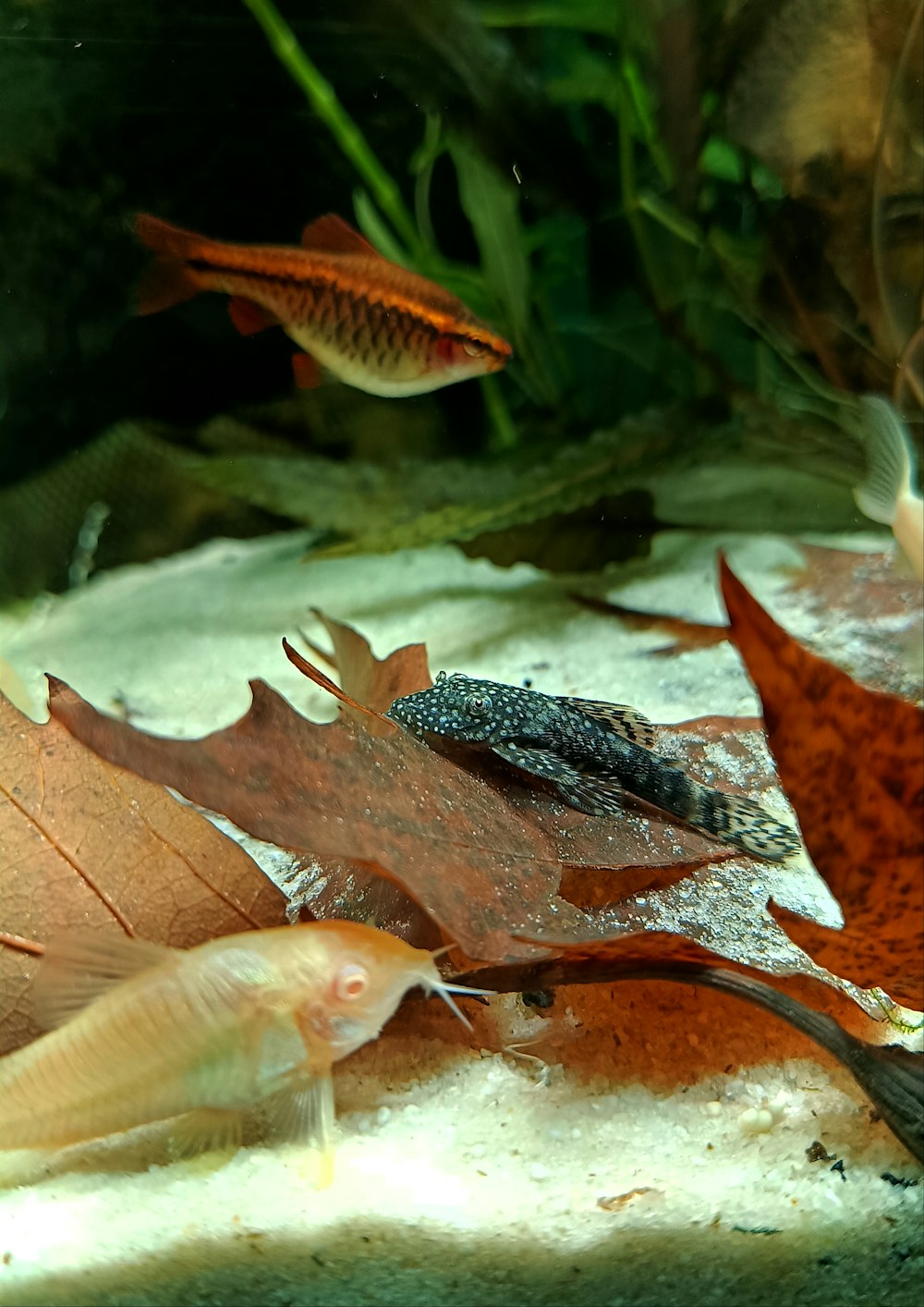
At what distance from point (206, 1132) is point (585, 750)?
99 cm

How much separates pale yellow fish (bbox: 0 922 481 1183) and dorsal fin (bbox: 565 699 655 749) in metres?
0.89

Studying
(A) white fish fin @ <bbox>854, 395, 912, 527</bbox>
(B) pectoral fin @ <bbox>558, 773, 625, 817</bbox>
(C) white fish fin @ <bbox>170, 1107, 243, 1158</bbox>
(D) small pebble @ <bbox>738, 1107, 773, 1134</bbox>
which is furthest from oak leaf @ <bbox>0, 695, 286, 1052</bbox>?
(A) white fish fin @ <bbox>854, 395, 912, 527</bbox>

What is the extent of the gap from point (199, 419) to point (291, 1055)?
4.06 m

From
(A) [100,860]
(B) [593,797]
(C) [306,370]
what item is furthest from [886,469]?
(A) [100,860]

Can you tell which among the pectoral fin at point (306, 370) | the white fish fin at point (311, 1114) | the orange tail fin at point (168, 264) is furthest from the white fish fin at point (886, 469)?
the white fish fin at point (311, 1114)

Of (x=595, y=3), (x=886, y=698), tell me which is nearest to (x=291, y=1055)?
(x=886, y=698)

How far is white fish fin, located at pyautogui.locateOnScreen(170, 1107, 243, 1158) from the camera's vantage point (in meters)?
1.20

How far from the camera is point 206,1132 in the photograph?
1209 millimetres

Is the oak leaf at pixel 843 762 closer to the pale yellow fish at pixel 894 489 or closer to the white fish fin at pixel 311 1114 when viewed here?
the white fish fin at pixel 311 1114

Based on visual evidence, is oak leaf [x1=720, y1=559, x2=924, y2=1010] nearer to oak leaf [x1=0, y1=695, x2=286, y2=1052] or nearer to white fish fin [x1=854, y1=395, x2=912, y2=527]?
oak leaf [x1=0, y1=695, x2=286, y2=1052]

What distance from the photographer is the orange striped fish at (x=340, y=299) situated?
2.63 metres

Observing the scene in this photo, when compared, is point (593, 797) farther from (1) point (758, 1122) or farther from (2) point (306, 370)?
(2) point (306, 370)

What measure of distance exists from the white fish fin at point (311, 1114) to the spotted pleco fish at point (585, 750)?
0.73 m

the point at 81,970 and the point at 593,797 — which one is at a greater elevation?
the point at 81,970
